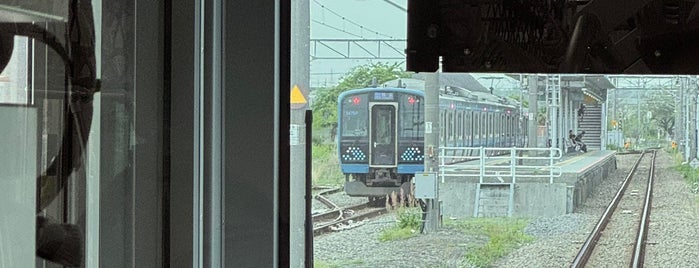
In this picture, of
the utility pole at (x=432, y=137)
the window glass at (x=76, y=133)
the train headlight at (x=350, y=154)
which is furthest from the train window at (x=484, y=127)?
the window glass at (x=76, y=133)

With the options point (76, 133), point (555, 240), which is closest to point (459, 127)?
point (555, 240)

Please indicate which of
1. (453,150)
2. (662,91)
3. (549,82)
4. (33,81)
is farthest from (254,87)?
(662,91)

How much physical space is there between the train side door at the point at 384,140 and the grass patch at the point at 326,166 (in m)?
0.07

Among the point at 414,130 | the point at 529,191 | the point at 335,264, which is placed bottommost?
the point at 335,264

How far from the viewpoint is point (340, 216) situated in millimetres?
1227

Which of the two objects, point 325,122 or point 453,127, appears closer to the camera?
point 325,122

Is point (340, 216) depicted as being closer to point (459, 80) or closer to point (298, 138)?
point (298, 138)

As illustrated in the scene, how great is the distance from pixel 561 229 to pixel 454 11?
0.42m

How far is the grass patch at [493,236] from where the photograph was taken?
4.09 ft

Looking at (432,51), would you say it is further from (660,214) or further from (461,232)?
(660,214)

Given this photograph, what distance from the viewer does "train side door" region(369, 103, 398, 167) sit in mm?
1340

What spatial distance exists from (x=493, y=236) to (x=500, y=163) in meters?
0.12

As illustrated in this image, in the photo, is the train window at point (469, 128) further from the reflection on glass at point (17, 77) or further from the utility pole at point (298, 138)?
the reflection on glass at point (17, 77)

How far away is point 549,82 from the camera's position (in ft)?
4.12
